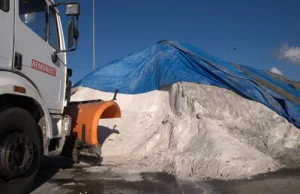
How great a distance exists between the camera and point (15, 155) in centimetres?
422

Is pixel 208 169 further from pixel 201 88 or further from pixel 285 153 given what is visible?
pixel 201 88

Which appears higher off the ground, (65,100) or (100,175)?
(65,100)

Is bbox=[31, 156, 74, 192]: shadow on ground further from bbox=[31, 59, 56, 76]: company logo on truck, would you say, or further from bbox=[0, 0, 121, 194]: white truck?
bbox=[31, 59, 56, 76]: company logo on truck

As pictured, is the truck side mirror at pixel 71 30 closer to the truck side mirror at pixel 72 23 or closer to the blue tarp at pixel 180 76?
the truck side mirror at pixel 72 23

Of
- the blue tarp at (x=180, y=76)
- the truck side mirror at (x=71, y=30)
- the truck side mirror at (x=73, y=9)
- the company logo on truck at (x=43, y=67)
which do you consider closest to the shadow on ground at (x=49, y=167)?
the company logo on truck at (x=43, y=67)

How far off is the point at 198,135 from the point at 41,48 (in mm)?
5087

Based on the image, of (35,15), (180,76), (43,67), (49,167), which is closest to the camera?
(35,15)

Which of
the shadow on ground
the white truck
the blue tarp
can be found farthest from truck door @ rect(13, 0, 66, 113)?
the blue tarp

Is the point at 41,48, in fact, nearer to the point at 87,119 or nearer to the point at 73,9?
the point at 73,9

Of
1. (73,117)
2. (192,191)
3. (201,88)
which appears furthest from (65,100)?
(201,88)

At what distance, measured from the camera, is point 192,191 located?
5602mm

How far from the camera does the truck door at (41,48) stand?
4.64 meters

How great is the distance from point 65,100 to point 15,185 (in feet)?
7.02

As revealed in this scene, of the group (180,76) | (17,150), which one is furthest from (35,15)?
(180,76)
